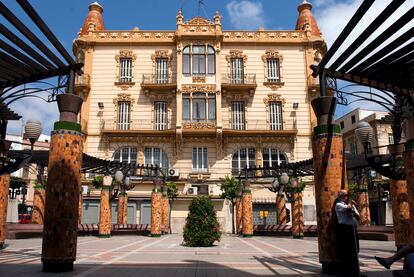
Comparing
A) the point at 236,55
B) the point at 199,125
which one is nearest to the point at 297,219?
the point at 199,125

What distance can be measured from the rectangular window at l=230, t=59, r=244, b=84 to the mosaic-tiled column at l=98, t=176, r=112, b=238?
1482 centimetres

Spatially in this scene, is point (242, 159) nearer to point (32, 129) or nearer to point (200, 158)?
point (200, 158)

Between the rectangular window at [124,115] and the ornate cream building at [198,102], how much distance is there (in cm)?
8

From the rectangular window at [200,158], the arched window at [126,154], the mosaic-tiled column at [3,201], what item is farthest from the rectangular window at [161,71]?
the mosaic-tiled column at [3,201]

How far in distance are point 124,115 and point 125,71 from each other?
3.92 meters

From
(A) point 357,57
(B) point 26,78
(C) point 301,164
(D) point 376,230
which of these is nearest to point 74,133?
(B) point 26,78

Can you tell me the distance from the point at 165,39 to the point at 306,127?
1396 cm

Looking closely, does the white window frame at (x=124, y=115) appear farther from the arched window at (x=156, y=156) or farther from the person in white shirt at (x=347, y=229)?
the person in white shirt at (x=347, y=229)

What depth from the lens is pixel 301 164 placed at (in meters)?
20.3

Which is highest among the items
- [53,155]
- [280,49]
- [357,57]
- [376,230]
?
[280,49]

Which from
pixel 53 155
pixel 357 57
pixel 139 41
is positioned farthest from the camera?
pixel 139 41

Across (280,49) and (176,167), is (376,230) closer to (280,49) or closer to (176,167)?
(176,167)

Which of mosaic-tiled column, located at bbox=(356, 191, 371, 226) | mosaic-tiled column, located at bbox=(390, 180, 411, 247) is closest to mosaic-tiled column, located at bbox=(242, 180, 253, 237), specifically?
mosaic-tiled column, located at bbox=(356, 191, 371, 226)

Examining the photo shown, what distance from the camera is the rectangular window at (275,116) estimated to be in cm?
3152
